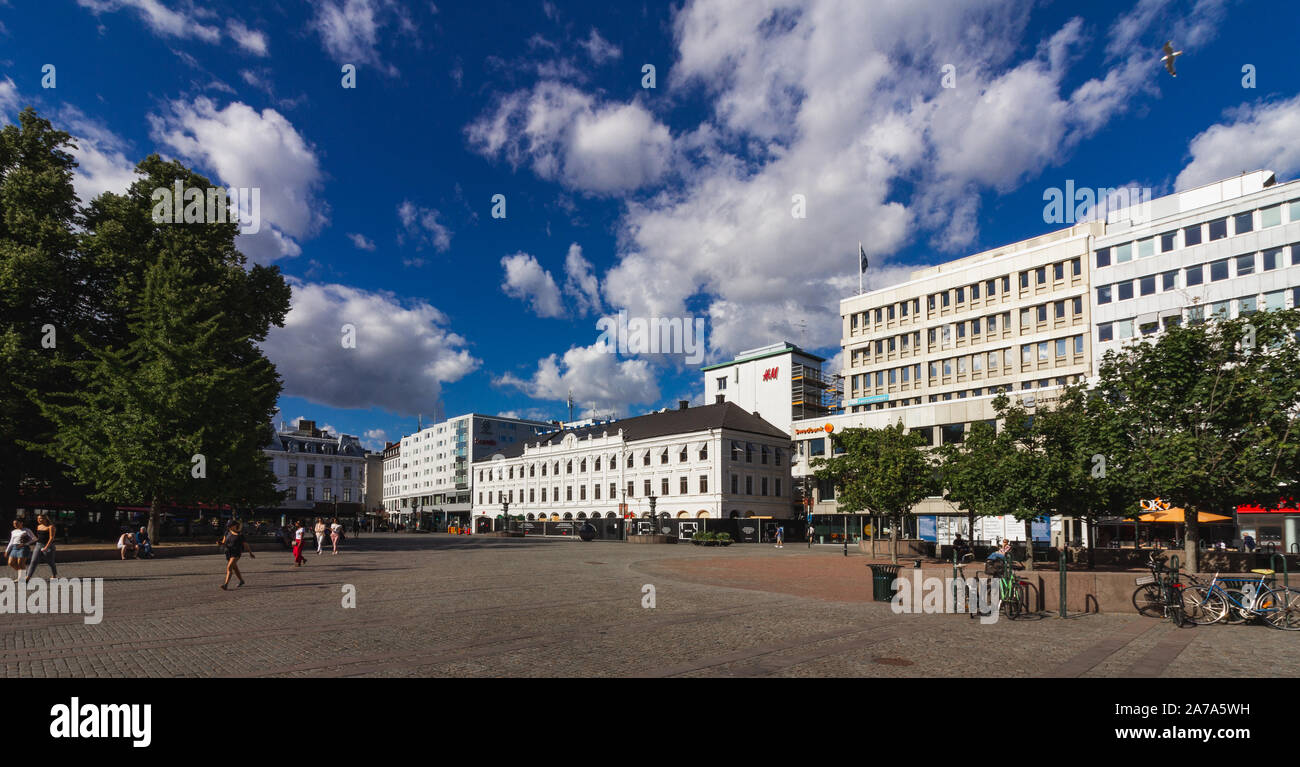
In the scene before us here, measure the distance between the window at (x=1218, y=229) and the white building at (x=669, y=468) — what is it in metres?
39.9

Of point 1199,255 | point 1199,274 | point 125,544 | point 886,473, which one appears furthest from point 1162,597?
point 1199,255

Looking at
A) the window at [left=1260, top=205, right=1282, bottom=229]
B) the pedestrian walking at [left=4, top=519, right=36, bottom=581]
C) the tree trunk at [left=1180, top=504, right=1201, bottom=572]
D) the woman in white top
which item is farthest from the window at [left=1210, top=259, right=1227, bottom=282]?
the woman in white top

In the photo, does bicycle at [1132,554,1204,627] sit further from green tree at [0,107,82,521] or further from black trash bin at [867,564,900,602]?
green tree at [0,107,82,521]

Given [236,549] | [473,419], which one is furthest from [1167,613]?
[473,419]

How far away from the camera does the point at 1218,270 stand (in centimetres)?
4891

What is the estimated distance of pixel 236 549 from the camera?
18672 mm

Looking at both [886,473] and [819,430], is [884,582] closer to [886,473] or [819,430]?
[886,473]

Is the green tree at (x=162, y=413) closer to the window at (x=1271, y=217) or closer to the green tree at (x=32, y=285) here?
the green tree at (x=32, y=285)

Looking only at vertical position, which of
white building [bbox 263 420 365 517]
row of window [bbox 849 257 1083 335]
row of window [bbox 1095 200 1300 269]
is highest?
row of window [bbox 1095 200 1300 269]

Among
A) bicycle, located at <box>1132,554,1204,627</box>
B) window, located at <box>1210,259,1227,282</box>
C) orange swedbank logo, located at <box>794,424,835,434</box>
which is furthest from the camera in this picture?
orange swedbank logo, located at <box>794,424,835,434</box>

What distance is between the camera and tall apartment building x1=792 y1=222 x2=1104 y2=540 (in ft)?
189
